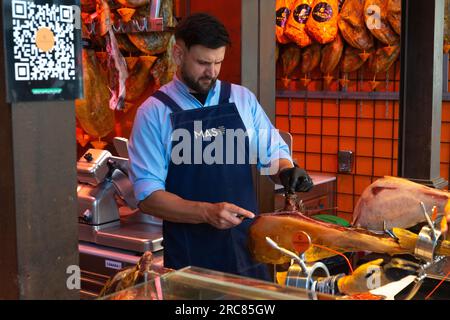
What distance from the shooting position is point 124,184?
10.5 feet

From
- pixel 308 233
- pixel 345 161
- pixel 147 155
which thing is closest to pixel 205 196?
pixel 147 155

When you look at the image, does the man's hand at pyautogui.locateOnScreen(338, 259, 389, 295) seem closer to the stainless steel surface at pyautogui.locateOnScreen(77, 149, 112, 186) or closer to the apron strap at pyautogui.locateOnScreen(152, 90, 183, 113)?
the apron strap at pyautogui.locateOnScreen(152, 90, 183, 113)

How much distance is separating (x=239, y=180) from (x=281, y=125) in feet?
10.2

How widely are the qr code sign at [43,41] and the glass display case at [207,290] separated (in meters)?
0.42

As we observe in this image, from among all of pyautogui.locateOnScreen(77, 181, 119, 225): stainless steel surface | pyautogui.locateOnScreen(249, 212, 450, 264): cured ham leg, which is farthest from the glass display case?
pyautogui.locateOnScreen(77, 181, 119, 225): stainless steel surface

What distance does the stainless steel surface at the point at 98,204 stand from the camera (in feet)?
10.3

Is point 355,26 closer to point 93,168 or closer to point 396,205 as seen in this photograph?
point 93,168

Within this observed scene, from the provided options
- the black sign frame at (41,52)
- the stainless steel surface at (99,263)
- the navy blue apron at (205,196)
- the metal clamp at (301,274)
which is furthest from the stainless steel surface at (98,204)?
the black sign frame at (41,52)

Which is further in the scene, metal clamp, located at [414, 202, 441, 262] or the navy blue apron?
the navy blue apron

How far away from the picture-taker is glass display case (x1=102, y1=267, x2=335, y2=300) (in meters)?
1.15

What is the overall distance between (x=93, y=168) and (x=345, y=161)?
8.68 feet

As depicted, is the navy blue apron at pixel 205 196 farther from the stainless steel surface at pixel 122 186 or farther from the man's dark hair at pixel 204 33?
the stainless steel surface at pixel 122 186

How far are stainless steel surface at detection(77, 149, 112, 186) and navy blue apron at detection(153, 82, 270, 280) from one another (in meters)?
0.71

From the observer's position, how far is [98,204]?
3.13 m
